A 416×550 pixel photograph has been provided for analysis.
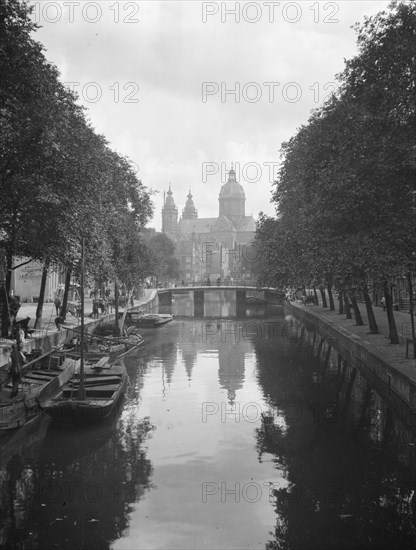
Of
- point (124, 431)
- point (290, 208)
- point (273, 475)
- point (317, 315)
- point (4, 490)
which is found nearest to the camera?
point (4, 490)

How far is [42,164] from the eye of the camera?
26797mm

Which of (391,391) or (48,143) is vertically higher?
(48,143)

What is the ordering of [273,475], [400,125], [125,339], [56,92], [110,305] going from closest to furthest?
[273,475], [400,125], [56,92], [125,339], [110,305]

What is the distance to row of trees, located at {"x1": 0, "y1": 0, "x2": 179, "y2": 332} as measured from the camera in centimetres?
2380

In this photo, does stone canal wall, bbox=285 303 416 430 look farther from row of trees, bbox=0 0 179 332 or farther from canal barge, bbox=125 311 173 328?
row of trees, bbox=0 0 179 332

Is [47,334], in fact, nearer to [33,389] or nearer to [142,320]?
[33,389]

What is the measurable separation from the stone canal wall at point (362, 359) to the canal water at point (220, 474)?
29.8 inches

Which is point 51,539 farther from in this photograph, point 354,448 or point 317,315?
point 317,315

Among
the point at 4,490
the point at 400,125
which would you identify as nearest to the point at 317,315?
the point at 400,125

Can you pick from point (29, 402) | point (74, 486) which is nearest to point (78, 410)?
point (29, 402)

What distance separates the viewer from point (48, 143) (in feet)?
85.1

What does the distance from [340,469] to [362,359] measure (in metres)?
17.6

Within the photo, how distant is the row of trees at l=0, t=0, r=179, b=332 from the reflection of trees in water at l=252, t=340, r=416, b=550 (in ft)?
47.1

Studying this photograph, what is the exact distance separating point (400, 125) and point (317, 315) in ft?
132
